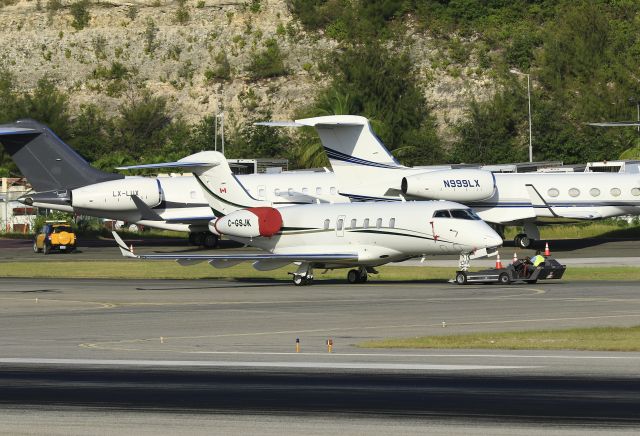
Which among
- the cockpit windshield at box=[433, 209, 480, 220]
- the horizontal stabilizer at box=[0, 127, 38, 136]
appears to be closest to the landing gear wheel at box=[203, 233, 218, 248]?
the horizontal stabilizer at box=[0, 127, 38, 136]

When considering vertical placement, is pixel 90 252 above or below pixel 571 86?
below

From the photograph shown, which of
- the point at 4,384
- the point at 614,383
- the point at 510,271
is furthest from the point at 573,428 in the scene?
the point at 510,271

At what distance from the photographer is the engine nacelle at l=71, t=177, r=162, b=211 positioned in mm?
61781

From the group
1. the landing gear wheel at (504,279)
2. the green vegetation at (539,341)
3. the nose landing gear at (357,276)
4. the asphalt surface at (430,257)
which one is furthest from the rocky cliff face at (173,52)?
the green vegetation at (539,341)

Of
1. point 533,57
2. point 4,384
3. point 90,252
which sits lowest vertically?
point 90,252

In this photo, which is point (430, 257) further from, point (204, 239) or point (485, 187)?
point (204, 239)

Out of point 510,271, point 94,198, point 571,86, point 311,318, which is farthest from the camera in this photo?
point 571,86

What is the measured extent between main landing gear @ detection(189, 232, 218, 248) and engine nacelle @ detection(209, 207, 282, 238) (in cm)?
2112

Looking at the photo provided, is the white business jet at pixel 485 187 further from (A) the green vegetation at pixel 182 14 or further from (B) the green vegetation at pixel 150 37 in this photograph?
(A) the green vegetation at pixel 182 14

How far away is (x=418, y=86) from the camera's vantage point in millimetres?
109688

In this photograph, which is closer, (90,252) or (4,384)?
(4,384)

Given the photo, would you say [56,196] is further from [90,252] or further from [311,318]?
[311,318]

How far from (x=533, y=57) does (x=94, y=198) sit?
5918 centimetres

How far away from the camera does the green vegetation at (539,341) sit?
21859 mm
